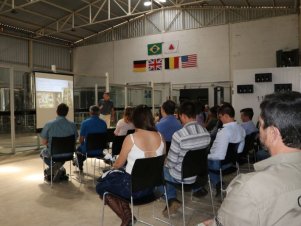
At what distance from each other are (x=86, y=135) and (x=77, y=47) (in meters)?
11.9

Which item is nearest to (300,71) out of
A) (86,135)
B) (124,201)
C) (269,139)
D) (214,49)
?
(214,49)

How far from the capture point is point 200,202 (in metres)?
3.82

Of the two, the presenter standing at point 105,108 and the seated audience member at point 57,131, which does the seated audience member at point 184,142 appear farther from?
the presenter standing at point 105,108

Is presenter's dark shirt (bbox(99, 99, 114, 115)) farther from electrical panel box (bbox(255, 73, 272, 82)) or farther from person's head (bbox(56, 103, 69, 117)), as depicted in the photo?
electrical panel box (bbox(255, 73, 272, 82))

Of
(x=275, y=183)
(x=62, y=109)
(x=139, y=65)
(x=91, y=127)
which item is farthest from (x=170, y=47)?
(x=275, y=183)

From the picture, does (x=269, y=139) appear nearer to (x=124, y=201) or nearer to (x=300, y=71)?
(x=124, y=201)

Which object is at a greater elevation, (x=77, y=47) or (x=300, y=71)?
(x=77, y=47)

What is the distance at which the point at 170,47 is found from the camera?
1310 centimetres

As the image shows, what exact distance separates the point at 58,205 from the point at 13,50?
11165 millimetres

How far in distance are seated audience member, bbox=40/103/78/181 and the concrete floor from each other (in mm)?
214

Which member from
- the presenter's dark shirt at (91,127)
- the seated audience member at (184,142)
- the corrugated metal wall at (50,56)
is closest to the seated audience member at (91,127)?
the presenter's dark shirt at (91,127)

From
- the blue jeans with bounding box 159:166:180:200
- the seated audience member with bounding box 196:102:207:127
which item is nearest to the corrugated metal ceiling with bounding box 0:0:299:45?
the seated audience member with bounding box 196:102:207:127

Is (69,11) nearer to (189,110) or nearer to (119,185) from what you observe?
(189,110)

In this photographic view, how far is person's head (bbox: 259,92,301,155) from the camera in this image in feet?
3.32
